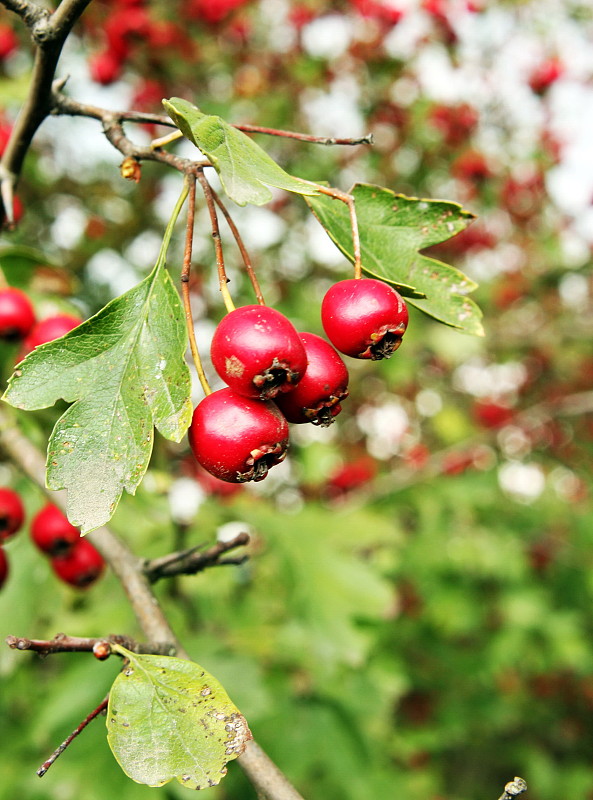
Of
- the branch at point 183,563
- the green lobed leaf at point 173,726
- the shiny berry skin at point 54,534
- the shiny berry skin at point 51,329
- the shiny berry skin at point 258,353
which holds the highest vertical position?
the shiny berry skin at point 258,353

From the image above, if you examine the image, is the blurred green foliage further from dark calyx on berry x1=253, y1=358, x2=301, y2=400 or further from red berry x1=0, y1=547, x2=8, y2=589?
dark calyx on berry x1=253, y1=358, x2=301, y2=400

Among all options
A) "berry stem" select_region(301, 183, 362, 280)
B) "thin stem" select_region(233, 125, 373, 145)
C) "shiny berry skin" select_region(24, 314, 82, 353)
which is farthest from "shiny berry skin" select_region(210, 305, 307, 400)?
"shiny berry skin" select_region(24, 314, 82, 353)

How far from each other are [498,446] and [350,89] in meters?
2.64

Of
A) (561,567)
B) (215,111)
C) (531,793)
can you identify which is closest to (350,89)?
(215,111)

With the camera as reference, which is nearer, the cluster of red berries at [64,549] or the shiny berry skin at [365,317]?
the shiny berry skin at [365,317]

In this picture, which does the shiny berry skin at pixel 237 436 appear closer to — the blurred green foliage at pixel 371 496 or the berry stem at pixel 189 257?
the berry stem at pixel 189 257

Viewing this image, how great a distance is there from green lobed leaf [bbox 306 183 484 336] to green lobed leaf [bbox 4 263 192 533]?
248mm

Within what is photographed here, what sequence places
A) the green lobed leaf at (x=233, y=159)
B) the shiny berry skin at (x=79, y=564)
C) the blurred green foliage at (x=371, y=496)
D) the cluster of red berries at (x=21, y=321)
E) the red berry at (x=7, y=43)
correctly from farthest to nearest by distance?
the red berry at (x=7, y=43)
the blurred green foliage at (x=371, y=496)
the shiny berry skin at (x=79, y=564)
the cluster of red berries at (x=21, y=321)
the green lobed leaf at (x=233, y=159)

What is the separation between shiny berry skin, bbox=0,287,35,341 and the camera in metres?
1.45

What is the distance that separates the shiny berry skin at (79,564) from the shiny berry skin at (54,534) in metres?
0.02

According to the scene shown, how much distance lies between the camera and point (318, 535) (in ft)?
8.32

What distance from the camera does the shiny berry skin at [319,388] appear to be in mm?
845

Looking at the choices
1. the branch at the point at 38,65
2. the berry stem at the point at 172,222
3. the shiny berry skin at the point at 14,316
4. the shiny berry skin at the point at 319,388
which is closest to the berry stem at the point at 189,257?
the berry stem at the point at 172,222

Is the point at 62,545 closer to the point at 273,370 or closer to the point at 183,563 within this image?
the point at 183,563
